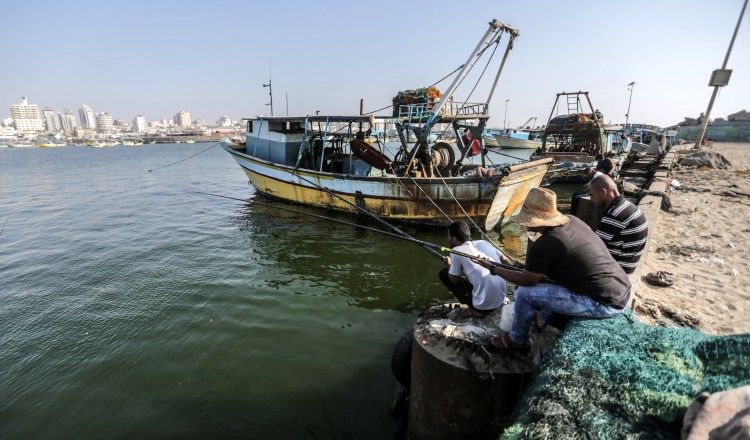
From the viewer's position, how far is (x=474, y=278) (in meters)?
3.62

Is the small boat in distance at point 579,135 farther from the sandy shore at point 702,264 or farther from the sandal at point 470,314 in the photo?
the sandal at point 470,314

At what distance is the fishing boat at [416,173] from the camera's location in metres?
10.6

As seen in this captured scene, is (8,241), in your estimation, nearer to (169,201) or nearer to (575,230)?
(169,201)

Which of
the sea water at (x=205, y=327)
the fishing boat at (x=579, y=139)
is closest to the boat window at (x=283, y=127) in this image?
the sea water at (x=205, y=327)

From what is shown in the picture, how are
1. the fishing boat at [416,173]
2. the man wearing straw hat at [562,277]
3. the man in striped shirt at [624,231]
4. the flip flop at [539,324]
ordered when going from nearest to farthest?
the man wearing straw hat at [562,277] < the flip flop at [539,324] < the man in striped shirt at [624,231] < the fishing boat at [416,173]

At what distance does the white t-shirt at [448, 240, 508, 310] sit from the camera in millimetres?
3549

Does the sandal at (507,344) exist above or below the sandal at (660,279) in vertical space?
above

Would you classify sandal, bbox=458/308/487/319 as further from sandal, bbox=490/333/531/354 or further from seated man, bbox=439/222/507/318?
sandal, bbox=490/333/531/354

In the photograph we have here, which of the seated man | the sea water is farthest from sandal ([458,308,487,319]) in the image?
the sea water

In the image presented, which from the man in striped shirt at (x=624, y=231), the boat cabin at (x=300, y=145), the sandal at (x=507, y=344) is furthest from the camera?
the boat cabin at (x=300, y=145)

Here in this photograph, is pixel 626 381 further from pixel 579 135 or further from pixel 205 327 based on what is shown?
pixel 579 135

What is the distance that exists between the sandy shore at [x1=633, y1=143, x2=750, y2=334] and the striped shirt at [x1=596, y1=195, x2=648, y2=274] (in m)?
0.73

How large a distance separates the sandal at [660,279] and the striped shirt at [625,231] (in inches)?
56.3

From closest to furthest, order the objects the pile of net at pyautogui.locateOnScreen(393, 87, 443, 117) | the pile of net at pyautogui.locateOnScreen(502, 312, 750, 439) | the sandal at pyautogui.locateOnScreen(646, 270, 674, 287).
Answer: the pile of net at pyautogui.locateOnScreen(502, 312, 750, 439)
the sandal at pyautogui.locateOnScreen(646, 270, 674, 287)
the pile of net at pyautogui.locateOnScreen(393, 87, 443, 117)
